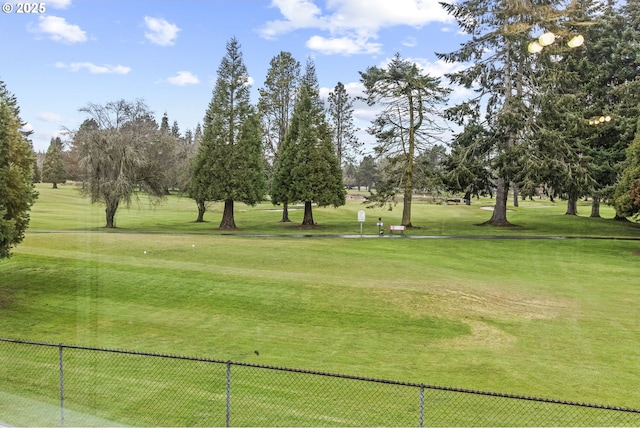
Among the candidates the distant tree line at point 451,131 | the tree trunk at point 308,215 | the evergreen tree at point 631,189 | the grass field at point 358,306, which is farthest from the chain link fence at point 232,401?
the tree trunk at point 308,215

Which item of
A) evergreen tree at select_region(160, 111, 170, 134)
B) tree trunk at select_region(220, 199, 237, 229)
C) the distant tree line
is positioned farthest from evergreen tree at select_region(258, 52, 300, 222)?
evergreen tree at select_region(160, 111, 170, 134)

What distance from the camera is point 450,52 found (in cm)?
4075

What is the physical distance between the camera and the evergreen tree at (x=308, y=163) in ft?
136

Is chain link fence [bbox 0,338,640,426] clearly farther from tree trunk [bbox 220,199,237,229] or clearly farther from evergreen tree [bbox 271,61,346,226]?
evergreen tree [bbox 271,61,346,226]

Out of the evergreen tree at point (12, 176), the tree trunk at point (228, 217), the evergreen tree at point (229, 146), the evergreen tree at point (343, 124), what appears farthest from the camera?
the evergreen tree at point (343, 124)

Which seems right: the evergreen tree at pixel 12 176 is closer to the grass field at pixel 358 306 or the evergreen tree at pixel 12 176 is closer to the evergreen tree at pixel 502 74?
the grass field at pixel 358 306

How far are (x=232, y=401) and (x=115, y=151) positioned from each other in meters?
34.5

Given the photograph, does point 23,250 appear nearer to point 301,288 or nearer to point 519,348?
point 301,288

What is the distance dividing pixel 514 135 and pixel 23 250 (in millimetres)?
34261

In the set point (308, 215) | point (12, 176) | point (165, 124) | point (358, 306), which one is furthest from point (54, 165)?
point (358, 306)

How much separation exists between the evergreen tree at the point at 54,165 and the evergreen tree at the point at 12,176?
12.5m

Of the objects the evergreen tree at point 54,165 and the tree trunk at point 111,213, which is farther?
the tree trunk at point 111,213

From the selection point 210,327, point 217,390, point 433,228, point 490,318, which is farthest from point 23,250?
point 433,228

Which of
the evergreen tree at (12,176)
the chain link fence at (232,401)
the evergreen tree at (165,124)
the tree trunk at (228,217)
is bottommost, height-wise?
the chain link fence at (232,401)
